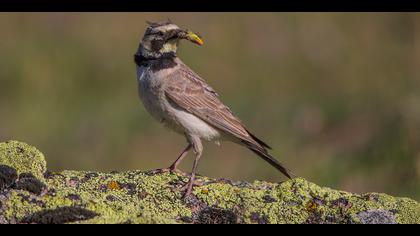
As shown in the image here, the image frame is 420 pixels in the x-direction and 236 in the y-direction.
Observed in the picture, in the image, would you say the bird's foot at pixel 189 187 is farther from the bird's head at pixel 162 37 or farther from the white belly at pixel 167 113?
the bird's head at pixel 162 37

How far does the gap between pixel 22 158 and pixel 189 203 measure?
1401 millimetres

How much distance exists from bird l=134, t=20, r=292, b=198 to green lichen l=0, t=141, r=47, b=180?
1615mm

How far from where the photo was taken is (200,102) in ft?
28.1

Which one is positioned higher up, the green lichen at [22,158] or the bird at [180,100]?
the bird at [180,100]

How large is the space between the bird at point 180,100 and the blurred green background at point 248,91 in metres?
2.62

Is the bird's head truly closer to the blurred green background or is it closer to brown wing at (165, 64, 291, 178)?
brown wing at (165, 64, 291, 178)

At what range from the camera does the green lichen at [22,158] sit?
6.45 m

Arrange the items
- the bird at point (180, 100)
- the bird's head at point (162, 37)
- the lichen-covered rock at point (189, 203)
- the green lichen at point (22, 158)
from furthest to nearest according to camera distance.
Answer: the bird's head at point (162, 37) < the bird at point (180, 100) < the green lichen at point (22, 158) < the lichen-covered rock at point (189, 203)

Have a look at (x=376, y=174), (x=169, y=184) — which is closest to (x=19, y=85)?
(x=376, y=174)

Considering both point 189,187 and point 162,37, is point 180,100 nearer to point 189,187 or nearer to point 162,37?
point 162,37

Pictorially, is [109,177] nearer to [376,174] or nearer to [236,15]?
[376,174]

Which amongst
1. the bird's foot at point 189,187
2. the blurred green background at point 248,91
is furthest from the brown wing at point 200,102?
the blurred green background at point 248,91
